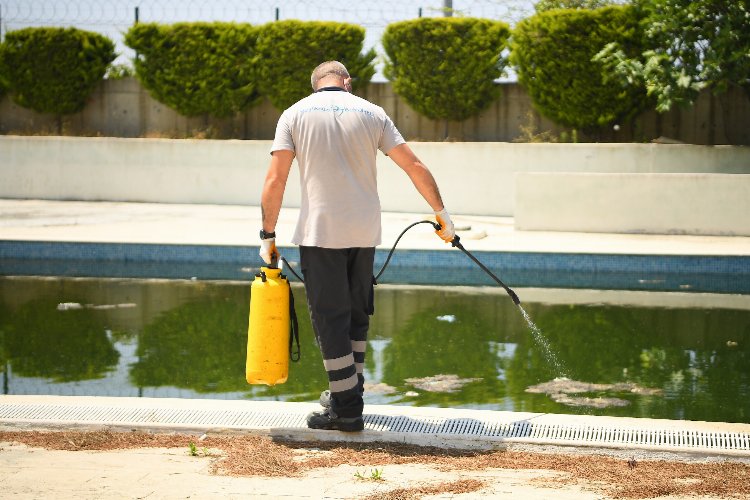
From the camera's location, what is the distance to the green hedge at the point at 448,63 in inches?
608

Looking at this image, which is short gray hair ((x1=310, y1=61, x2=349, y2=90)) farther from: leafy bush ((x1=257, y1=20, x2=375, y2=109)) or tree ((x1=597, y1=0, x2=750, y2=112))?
leafy bush ((x1=257, y1=20, x2=375, y2=109))

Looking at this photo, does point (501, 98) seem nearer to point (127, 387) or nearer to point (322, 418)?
point (127, 387)

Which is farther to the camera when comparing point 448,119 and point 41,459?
point 448,119

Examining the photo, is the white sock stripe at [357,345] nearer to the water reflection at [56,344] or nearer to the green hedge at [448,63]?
the water reflection at [56,344]

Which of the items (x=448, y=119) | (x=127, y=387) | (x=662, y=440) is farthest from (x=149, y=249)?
(x=662, y=440)

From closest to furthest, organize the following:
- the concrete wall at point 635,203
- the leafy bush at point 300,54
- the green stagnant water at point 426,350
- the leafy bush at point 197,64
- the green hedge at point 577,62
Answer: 1. the green stagnant water at point 426,350
2. the concrete wall at point 635,203
3. the green hedge at point 577,62
4. the leafy bush at point 300,54
5. the leafy bush at point 197,64

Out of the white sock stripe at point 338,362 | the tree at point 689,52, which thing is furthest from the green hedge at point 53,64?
the white sock stripe at point 338,362

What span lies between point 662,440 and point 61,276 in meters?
7.31

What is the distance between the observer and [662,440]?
4.25m

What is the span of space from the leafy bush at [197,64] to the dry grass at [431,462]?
12.3m

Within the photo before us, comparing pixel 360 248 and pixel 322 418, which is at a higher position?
pixel 360 248

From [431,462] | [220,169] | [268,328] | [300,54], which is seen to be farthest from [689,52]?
[431,462]

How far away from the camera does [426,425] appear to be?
4.42 metres

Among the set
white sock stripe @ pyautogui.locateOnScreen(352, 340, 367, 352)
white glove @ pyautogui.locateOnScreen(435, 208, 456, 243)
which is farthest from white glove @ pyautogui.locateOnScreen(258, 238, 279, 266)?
white glove @ pyautogui.locateOnScreen(435, 208, 456, 243)
